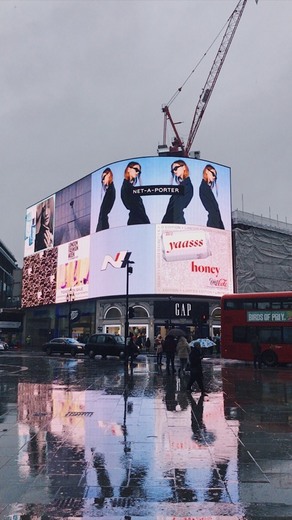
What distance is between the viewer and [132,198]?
61.3 meters

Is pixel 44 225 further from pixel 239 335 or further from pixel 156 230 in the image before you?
pixel 239 335

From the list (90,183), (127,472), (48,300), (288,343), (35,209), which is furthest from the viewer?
(35,209)

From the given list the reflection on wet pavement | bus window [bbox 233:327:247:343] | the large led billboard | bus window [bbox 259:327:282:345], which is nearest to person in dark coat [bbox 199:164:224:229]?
the large led billboard

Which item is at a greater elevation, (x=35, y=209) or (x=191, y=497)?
(x=35, y=209)

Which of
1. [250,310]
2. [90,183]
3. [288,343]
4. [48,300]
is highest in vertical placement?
[90,183]

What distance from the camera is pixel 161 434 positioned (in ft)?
28.3

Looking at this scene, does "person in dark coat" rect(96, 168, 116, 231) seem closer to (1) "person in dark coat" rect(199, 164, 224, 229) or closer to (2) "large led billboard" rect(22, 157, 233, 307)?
(2) "large led billboard" rect(22, 157, 233, 307)

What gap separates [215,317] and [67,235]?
26246mm

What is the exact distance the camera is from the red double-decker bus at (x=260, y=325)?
2588 centimetres

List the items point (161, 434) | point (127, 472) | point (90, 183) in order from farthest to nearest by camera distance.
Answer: point (90, 183), point (161, 434), point (127, 472)

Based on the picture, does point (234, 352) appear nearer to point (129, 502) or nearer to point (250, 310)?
point (250, 310)

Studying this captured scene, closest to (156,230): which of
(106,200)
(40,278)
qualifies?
(106,200)

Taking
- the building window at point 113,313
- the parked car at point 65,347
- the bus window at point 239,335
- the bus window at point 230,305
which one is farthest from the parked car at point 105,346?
the building window at point 113,313

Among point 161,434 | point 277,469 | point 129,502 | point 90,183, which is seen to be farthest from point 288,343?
point 90,183
